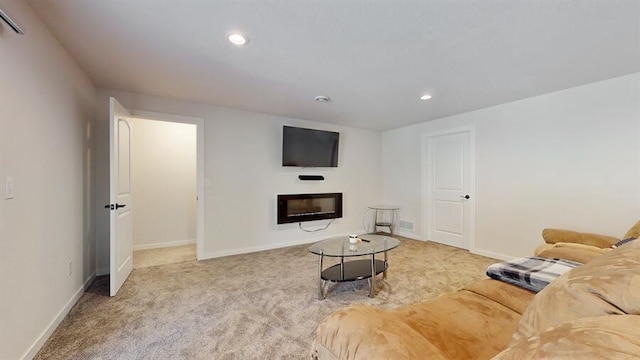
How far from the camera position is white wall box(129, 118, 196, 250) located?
4234 mm

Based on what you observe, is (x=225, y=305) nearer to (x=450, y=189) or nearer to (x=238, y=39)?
(x=238, y=39)

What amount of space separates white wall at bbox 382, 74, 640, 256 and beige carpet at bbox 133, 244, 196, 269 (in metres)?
4.29

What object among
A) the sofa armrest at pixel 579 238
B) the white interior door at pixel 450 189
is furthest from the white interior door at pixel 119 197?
the white interior door at pixel 450 189

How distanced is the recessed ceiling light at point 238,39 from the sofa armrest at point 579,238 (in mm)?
3368

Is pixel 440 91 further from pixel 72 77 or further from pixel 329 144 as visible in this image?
pixel 72 77

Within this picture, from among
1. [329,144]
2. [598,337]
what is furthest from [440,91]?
[598,337]

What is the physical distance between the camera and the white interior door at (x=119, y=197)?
2.55m

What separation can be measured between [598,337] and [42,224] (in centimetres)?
281

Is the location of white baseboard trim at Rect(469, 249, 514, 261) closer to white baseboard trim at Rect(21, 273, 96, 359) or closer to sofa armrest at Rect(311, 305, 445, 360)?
sofa armrest at Rect(311, 305, 445, 360)

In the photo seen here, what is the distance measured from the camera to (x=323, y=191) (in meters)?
4.86

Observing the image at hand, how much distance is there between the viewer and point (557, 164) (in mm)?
3162

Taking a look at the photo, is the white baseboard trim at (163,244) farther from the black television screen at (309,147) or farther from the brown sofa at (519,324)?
the brown sofa at (519,324)

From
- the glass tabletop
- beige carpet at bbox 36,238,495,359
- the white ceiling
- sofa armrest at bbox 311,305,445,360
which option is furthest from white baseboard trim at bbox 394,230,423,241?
sofa armrest at bbox 311,305,445,360

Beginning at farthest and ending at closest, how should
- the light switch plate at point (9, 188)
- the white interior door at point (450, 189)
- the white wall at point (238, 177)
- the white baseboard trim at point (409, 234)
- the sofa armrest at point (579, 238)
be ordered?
the white baseboard trim at point (409, 234) < the white interior door at point (450, 189) < the white wall at point (238, 177) < the sofa armrest at point (579, 238) < the light switch plate at point (9, 188)
